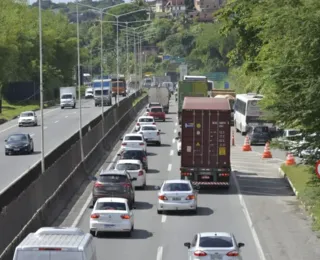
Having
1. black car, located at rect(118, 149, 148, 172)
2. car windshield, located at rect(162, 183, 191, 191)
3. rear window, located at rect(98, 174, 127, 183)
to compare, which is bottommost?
black car, located at rect(118, 149, 148, 172)

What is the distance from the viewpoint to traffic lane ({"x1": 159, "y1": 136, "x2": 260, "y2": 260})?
29.9 metres

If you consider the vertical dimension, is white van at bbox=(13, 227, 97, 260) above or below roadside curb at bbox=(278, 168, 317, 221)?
above

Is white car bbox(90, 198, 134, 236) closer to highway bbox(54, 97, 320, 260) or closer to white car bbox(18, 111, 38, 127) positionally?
highway bbox(54, 97, 320, 260)

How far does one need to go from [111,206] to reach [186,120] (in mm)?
12205

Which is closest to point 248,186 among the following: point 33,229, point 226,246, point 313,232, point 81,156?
point 81,156

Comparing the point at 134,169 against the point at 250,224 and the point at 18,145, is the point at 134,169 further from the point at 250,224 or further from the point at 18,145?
the point at 18,145

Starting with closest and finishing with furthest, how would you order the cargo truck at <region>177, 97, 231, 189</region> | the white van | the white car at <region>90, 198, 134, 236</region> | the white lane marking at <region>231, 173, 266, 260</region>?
1. the white van
2. the white lane marking at <region>231, 173, 266, 260</region>
3. the white car at <region>90, 198, 134, 236</region>
4. the cargo truck at <region>177, 97, 231, 189</region>

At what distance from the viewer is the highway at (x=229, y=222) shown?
29453 millimetres

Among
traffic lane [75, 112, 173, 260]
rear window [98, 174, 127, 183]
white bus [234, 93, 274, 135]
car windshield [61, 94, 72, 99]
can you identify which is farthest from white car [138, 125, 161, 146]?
car windshield [61, 94, 72, 99]

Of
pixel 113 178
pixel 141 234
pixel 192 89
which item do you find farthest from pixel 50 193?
pixel 192 89

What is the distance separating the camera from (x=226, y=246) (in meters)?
24.3

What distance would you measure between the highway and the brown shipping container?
1.42 m

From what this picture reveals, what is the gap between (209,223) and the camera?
115 feet

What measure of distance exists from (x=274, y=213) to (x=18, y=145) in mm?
24125
